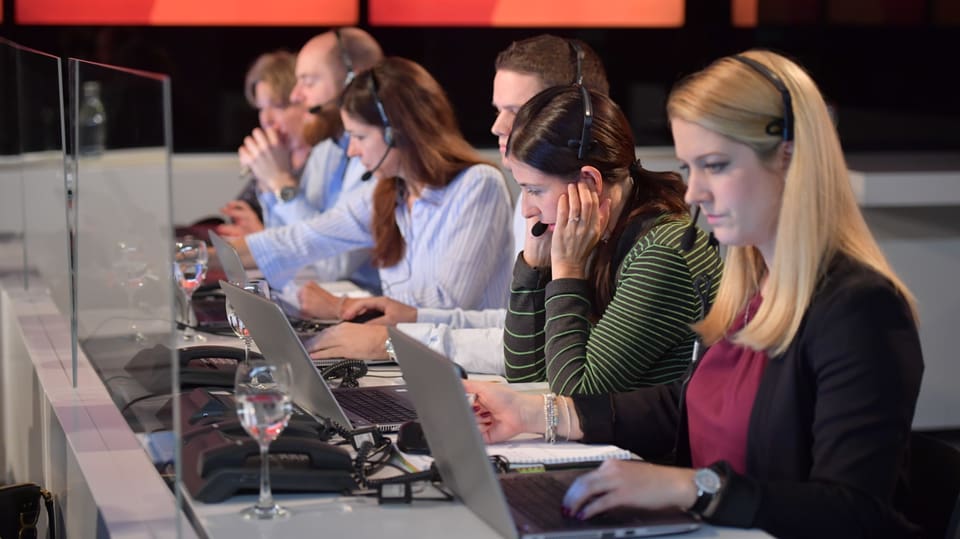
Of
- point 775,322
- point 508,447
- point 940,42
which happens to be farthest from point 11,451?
point 940,42

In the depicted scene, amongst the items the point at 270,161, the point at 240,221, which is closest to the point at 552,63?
the point at 270,161

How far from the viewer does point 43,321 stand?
287cm

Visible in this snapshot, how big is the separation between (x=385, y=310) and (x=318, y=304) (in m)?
0.25

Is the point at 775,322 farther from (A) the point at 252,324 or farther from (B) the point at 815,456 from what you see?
(A) the point at 252,324

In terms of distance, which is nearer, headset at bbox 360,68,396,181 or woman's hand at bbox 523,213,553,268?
woman's hand at bbox 523,213,553,268

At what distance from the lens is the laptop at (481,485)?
1.44 meters

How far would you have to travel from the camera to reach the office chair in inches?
68.4

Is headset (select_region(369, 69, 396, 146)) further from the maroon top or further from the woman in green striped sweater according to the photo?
the maroon top

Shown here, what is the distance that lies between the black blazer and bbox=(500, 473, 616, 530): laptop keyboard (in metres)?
0.18

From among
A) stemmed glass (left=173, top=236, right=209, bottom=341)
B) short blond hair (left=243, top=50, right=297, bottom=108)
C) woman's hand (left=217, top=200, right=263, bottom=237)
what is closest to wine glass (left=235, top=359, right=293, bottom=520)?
stemmed glass (left=173, top=236, right=209, bottom=341)

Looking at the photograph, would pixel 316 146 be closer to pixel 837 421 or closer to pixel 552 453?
pixel 552 453

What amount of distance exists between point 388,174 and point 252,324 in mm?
1402

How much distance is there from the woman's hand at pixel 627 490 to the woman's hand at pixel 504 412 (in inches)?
14.6

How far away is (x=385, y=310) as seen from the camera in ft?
9.57
